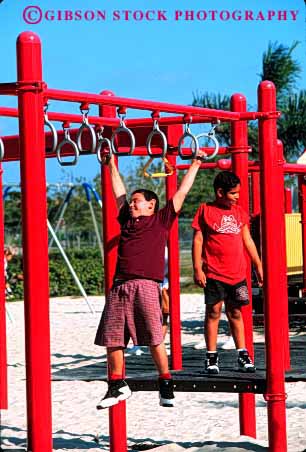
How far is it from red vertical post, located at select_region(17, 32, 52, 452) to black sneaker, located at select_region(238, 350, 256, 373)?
226cm

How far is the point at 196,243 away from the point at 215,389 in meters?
1.03

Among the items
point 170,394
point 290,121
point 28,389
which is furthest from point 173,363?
point 290,121

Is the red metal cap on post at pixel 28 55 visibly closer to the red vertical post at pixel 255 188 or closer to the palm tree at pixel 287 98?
the red vertical post at pixel 255 188

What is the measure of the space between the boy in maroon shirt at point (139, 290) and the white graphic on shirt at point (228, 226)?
39.4 inches

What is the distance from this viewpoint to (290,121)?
90.6ft

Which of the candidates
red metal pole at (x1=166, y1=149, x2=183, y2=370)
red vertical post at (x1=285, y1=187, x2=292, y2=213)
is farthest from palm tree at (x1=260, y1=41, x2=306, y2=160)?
red metal pole at (x1=166, y1=149, x2=183, y2=370)

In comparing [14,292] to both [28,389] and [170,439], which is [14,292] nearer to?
[170,439]

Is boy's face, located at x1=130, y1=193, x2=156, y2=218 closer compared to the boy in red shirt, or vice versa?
boy's face, located at x1=130, y1=193, x2=156, y2=218

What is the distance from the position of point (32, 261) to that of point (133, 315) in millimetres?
1209

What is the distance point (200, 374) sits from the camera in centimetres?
676

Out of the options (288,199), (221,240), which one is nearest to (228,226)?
(221,240)

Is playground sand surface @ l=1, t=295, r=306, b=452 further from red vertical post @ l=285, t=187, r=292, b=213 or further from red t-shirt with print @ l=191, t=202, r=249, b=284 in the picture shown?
red vertical post @ l=285, t=187, r=292, b=213

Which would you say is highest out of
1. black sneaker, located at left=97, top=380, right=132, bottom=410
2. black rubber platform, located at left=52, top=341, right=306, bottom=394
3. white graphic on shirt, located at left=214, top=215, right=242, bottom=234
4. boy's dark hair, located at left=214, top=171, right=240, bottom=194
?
boy's dark hair, located at left=214, top=171, right=240, bottom=194

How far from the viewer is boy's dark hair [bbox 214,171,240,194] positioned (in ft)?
22.0
